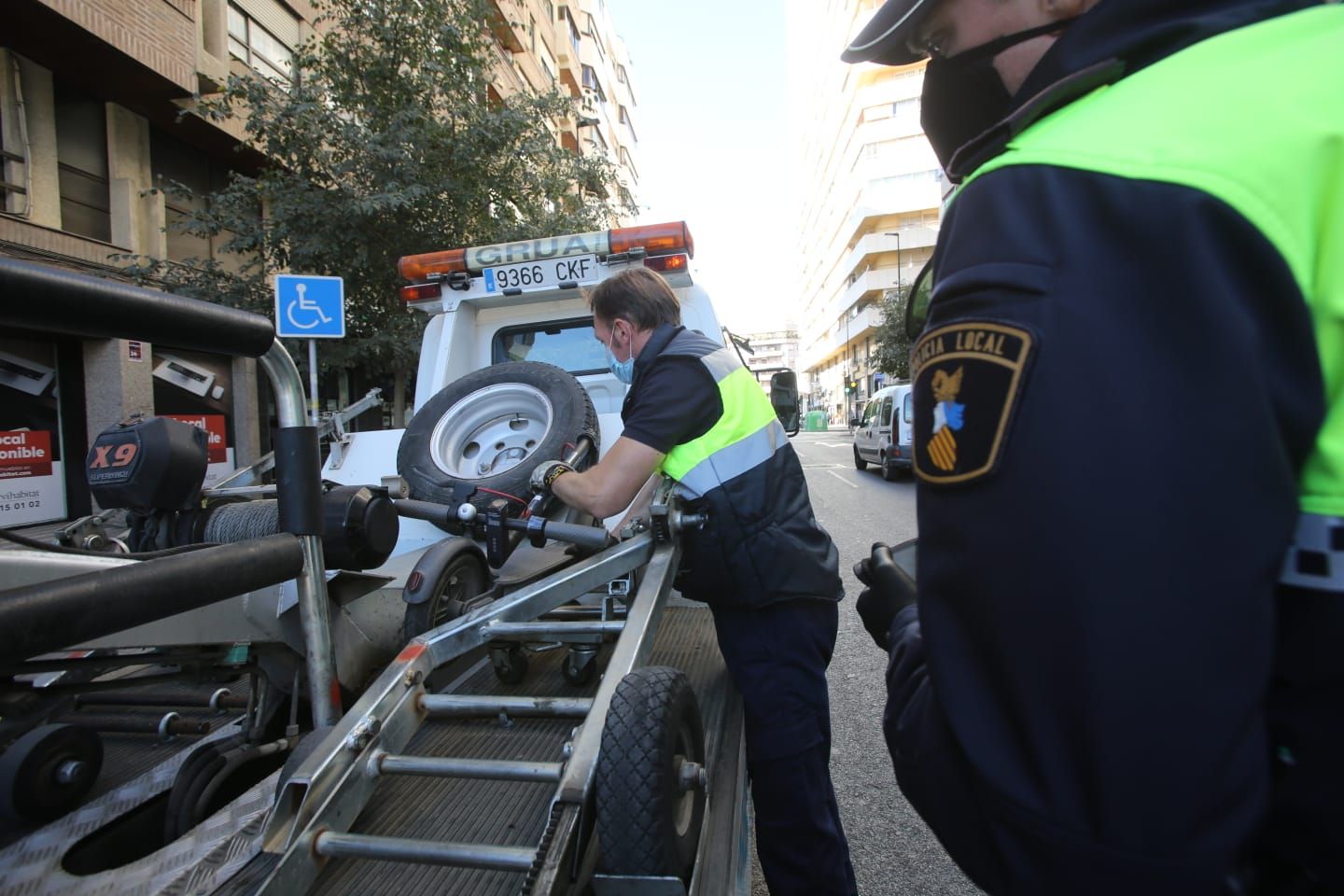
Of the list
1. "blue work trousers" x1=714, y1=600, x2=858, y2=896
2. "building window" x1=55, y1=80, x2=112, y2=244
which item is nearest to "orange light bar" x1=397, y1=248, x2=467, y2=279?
"blue work trousers" x1=714, y1=600, x2=858, y2=896

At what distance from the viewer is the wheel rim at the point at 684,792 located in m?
1.37

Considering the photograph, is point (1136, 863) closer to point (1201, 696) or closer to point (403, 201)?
point (1201, 696)

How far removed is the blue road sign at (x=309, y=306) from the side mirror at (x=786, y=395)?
4.22m

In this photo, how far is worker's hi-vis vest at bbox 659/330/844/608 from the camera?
201cm

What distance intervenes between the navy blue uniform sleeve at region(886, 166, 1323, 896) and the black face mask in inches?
12.0

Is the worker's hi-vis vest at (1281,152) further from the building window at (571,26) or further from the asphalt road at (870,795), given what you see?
the building window at (571,26)

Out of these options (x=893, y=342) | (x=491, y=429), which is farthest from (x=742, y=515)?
(x=893, y=342)

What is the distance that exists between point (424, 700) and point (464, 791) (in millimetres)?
259

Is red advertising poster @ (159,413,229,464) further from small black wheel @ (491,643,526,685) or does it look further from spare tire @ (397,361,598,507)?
small black wheel @ (491,643,526,685)

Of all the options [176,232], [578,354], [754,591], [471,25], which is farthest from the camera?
[176,232]

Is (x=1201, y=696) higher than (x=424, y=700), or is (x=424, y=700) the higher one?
(x=1201, y=696)

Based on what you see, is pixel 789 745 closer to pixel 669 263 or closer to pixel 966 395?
pixel 966 395

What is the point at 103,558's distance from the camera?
1.38 meters

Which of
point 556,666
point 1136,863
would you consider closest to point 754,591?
point 556,666
